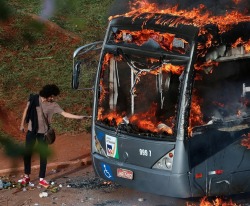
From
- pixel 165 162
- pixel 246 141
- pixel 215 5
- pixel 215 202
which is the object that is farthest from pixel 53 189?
pixel 215 5

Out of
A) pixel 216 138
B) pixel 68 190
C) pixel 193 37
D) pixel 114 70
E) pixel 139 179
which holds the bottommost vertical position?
pixel 68 190

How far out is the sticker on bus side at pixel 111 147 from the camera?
7.90 metres

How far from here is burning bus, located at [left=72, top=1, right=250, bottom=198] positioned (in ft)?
23.6

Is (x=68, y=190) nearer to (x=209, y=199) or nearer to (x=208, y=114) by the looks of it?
(x=209, y=199)

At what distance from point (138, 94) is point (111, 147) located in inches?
33.2

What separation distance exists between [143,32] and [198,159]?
6.02 feet

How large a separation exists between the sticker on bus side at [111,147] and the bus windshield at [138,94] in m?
0.17

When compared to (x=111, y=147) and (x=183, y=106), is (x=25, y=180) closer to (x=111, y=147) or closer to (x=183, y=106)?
(x=111, y=147)

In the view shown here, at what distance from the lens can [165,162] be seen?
7387mm

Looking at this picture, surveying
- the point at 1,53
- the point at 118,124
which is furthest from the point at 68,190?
the point at 1,53

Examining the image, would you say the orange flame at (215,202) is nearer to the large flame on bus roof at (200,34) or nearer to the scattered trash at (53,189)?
the large flame on bus roof at (200,34)

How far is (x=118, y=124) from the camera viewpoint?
312 inches

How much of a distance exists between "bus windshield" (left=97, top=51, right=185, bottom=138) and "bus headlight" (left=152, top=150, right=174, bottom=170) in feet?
0.84

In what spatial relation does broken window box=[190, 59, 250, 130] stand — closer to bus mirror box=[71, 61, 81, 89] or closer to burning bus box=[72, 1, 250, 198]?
burning bus box=[72, 1, 250, 198]
